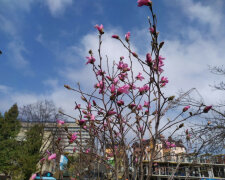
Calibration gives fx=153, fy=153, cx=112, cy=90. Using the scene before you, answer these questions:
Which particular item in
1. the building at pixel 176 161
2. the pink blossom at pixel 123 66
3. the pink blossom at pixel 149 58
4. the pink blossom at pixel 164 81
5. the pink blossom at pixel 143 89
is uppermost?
the pink blossom at pixel 123 66

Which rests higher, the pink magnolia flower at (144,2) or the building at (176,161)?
the pink magnolia flower at (144,2)

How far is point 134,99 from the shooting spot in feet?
4.74

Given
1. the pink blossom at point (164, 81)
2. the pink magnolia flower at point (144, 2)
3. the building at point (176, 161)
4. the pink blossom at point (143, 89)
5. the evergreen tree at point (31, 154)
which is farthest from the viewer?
the evergreen tree at point (31, 154)

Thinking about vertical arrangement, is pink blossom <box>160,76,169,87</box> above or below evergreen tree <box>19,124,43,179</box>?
above

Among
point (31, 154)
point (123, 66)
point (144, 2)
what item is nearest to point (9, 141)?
point (31, 154)

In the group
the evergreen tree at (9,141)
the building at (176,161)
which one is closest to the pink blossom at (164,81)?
the building at (176,161)

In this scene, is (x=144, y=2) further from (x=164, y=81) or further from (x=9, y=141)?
(x=9, y=141)

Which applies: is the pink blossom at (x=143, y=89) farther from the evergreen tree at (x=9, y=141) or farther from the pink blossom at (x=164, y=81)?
the evergreen tree at (x=9, y=141)

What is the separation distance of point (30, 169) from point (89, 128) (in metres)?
16.0

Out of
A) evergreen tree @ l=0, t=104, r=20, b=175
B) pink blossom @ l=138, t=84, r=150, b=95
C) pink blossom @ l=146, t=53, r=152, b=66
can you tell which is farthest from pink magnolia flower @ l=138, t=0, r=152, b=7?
evergreen tree @ l=0, t=104, r=20, b=175

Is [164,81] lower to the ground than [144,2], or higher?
lower

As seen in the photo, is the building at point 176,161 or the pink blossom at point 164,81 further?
the pink blossom at point 164,81

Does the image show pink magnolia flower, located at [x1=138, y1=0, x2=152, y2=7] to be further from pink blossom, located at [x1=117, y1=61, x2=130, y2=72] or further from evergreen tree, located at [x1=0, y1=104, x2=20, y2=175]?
evergreen tree, located at [x1=0, y1=104, x2=20, y2=175]

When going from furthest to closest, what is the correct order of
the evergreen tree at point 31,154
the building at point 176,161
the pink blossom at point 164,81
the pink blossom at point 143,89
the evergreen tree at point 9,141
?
1. the evergreen tree at point 9,141
2. the evergreen tree at point 31,154
3. the pink blossom at point 164,81
4. the pink blossom at point 143,89
5. the building at point 176,161
